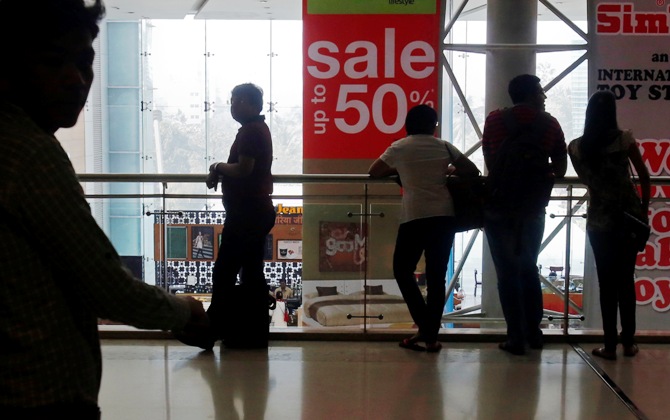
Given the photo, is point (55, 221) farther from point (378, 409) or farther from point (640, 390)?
point (640, 390)

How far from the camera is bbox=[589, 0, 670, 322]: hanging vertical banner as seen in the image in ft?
23.4

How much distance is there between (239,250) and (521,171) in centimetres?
145

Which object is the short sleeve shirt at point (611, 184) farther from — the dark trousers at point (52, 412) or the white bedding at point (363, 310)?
the dark trousers at point (52, 412)

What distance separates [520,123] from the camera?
12.7 feet

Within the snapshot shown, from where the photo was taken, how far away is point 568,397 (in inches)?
132

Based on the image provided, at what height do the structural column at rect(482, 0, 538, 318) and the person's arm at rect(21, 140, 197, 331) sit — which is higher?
the structural column at rect(482, 0, 538, 318)

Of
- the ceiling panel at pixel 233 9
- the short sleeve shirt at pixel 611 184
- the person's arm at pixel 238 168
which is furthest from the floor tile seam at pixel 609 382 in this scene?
the ceiling panel at pixel 233 9

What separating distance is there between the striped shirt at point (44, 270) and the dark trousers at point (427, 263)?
2981 mm

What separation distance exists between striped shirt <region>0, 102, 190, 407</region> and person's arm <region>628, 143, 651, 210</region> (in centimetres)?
322

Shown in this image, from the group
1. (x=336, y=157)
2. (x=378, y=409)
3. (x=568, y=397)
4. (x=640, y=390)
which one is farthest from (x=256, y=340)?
(x=336, y=157)

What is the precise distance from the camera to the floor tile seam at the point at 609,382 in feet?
10.4

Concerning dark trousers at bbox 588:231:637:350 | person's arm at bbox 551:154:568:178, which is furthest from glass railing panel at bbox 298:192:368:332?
dark trousers at bbox 588:231:637:350

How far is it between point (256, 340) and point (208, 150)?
33.6ft

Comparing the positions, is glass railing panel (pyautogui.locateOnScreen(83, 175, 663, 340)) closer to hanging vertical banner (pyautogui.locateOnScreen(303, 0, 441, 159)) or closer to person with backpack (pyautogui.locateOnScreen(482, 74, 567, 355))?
person with backpack (pyautogui.locateOnScreen(482, 74, 567, 355))
